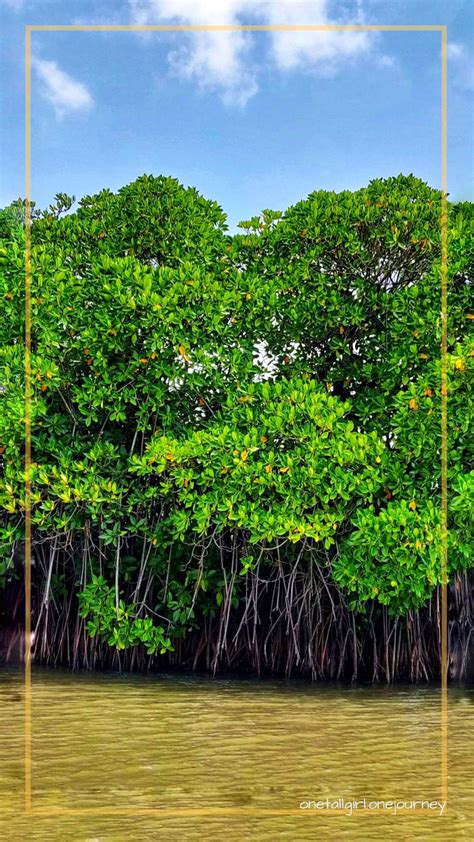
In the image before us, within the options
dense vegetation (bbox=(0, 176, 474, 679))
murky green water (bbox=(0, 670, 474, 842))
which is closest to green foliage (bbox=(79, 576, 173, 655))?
dense vegetation (bbox=(0, 176, 474, 679))

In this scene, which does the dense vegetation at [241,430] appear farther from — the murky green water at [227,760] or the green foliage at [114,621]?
the murky green water at [227,760]

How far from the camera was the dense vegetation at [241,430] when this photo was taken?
764 cm

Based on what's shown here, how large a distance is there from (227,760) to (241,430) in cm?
290

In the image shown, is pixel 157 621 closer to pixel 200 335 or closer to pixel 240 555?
pixel 240 555

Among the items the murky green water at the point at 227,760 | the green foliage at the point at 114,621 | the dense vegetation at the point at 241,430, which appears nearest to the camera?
the murky green water at the point at 227,760

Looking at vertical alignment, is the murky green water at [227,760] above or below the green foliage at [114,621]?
below

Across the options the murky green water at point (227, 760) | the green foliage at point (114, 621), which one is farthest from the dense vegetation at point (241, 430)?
the murky green water at point (227, 760)

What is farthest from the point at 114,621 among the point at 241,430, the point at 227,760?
the point at 227,760

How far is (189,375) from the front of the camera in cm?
819

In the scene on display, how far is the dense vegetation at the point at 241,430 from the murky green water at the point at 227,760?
0.79m

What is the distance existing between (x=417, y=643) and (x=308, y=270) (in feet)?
11.1

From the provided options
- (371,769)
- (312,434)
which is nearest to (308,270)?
(312,434)

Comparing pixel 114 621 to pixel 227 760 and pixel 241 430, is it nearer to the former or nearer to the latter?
pixel 241 430

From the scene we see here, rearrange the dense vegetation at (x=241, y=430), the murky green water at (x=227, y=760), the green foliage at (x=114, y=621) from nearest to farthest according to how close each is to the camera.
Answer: the murky green water at (x=227, y=760), the dense vegetation at (x=241, y=430), the green foliage at (x=114, y=621)
